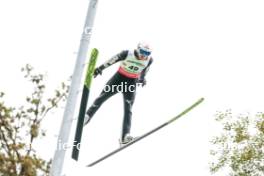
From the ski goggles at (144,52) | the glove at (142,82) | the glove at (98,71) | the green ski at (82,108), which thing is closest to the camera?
the green ski at (82,108)

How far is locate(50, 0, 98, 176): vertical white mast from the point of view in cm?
766

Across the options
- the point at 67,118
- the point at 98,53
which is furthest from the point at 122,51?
the point at 67,118

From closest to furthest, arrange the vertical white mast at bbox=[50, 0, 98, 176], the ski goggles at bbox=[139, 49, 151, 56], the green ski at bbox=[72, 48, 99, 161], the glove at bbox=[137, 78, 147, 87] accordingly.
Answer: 1. the vertical white mast at bbox=[50, 0, 98, 176]
2. the green ski at bbox=[72, 48, 99, 161]
3. the ski goggles at bbox=[139, 49, 151, 56]
4. the glove at bbox=[137, 78, 147, 87]

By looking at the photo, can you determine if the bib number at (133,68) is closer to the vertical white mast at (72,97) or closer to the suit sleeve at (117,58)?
the suit sleeve at (117,58)

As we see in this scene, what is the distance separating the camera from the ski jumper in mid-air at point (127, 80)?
9273 mm

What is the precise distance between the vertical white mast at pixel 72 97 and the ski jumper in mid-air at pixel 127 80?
1.39 meters

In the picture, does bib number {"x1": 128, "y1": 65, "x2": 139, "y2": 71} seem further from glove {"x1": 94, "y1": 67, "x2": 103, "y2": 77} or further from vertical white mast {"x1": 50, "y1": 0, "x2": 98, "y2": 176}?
vertical white mast {"x1": 50, "y1": 0, "x2": 98, "y2": 176}

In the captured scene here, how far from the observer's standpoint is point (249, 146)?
120 feet

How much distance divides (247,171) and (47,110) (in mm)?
16168

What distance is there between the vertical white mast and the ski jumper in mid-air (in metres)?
1.39

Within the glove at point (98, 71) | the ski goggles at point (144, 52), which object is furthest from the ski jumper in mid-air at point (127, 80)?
the glove at point (98, 71)

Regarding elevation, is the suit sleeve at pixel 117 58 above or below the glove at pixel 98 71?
above

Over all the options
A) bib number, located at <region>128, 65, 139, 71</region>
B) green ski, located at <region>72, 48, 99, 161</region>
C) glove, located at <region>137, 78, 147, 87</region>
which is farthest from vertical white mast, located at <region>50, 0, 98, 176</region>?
glove, located at <region>137, 78, 147, 87</region>

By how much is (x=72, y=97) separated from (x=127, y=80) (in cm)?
200
